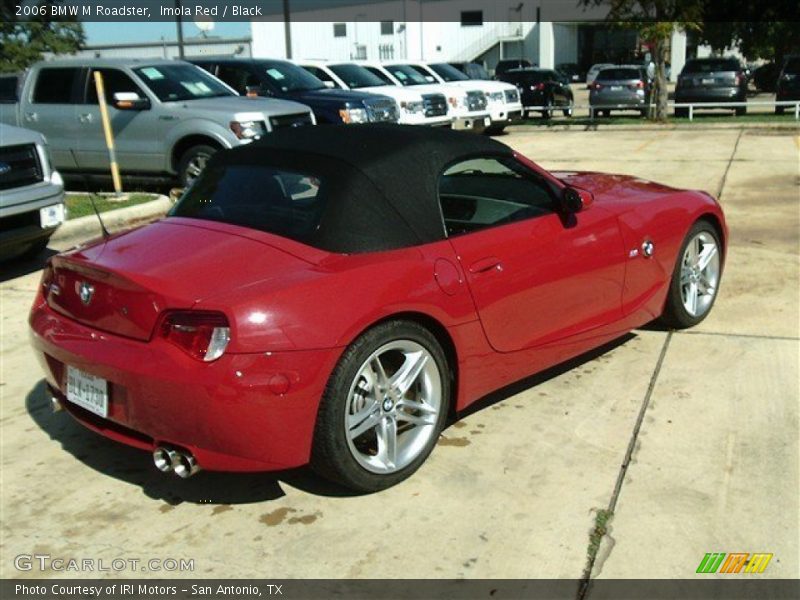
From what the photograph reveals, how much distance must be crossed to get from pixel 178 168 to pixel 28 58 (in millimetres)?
25368

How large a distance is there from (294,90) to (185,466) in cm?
1106

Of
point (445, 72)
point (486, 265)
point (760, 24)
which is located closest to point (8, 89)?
point (486, 265)

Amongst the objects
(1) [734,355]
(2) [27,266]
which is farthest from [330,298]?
(2) [27,266]

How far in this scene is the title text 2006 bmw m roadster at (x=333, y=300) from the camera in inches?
127

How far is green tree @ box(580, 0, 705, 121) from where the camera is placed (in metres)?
21.4

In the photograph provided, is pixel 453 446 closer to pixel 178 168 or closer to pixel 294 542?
pixel 294 542

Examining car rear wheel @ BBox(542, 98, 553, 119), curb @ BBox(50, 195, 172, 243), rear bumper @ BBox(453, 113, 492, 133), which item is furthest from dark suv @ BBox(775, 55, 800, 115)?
Result: curb @ BBox(50, 195, 172, 243)

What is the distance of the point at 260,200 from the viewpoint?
3.97 meters

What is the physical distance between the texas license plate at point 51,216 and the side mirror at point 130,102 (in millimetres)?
3426

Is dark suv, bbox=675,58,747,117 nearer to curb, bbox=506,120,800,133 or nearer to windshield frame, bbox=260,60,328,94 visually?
curb, bbox=506,120,800,133

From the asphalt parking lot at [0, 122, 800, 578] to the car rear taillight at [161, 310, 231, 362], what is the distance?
2.46 feet

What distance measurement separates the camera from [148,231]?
3961 millimetres

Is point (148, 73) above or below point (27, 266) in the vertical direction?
above

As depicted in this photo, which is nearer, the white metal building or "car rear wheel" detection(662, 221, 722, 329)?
"car rear wheel" detection(662, 221, 722, 329)
